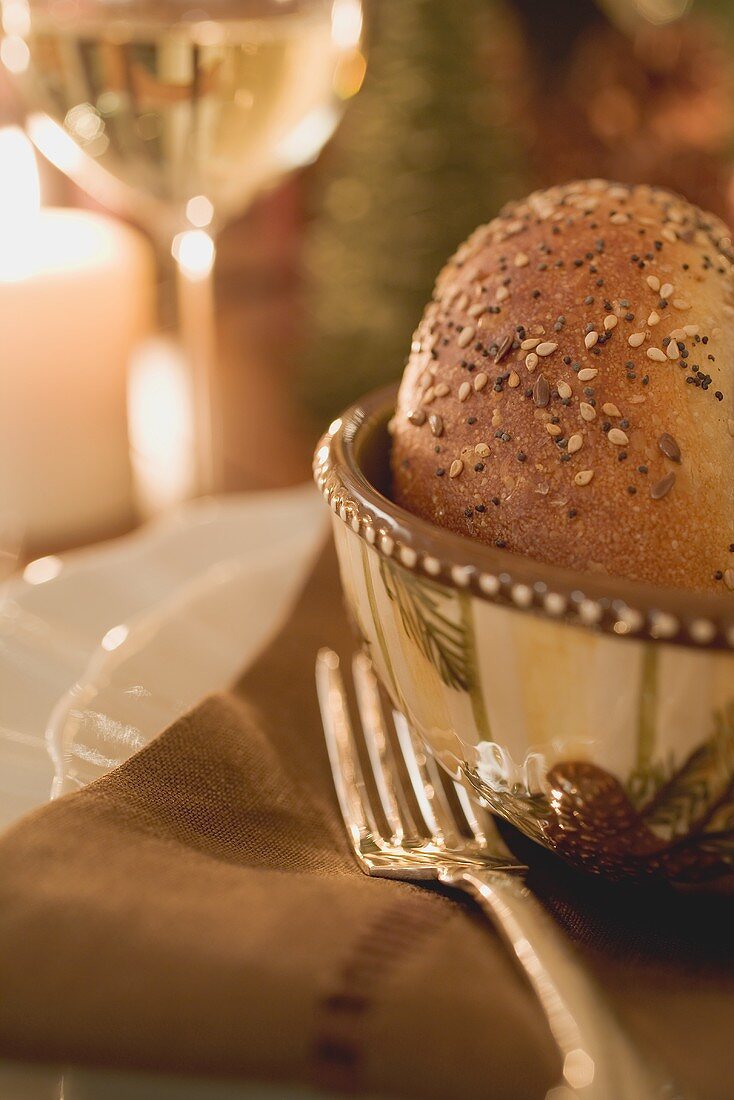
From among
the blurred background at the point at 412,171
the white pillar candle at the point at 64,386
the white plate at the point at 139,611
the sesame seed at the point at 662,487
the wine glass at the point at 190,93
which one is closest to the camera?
the sesame seed at the point at 662,487

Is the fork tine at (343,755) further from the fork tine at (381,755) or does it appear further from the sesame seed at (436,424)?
the sesame seed at (436,424)

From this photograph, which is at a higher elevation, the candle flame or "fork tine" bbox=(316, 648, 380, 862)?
the candle flame

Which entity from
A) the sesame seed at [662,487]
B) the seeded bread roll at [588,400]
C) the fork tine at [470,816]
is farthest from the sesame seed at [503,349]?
the fork tine at [470,816]

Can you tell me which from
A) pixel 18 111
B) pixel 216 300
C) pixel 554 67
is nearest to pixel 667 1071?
pixel 216 300

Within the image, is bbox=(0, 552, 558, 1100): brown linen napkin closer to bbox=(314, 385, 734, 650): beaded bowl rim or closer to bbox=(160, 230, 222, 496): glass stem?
bbox=(314, 385, 734, 650): beaded bowl rim

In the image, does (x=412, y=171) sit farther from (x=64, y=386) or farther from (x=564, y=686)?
(x=564, y=686)

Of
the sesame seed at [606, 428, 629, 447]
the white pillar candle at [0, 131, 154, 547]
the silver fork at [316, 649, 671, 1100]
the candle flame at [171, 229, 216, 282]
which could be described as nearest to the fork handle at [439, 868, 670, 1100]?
the silver fork at [316, 649, 671, 1100]

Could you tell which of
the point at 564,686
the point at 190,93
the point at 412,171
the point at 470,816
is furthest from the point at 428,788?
the point at 412,171
